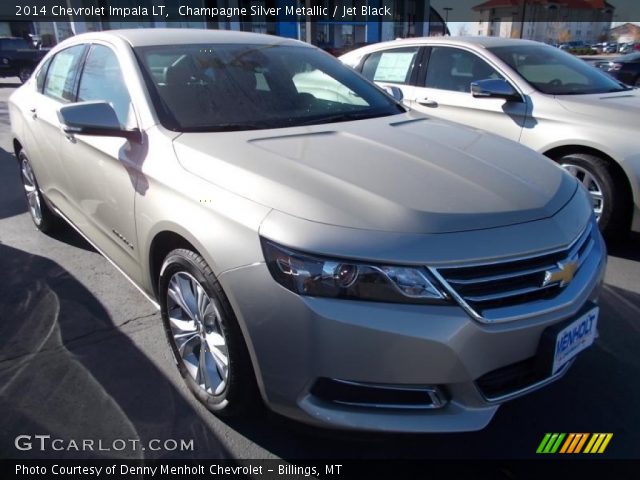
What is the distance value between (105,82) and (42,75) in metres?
1.54

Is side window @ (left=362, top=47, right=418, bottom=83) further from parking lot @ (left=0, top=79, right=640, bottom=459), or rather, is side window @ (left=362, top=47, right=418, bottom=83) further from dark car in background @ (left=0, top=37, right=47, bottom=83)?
dark car in background @ (left=0, top=37, right=47, bottom=83)

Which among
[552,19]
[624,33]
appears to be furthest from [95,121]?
[624,33]

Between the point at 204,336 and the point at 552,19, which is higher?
the point at 552,19

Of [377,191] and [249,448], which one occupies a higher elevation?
[377,191]

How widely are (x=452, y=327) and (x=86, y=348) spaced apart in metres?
2.08

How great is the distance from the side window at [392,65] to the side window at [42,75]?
10.4ft

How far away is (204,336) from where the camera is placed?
2.22m

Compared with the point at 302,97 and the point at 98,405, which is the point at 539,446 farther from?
the point at 302,97

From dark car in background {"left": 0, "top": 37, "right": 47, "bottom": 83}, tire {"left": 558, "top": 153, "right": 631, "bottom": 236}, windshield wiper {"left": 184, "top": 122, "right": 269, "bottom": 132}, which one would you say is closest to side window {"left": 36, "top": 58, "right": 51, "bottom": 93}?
windshield wiper {"left": 184, "top": 122, "right": 269, "bottom": 132}

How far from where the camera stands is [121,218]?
2.63 meters

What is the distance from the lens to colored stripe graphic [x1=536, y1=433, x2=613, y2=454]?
2.15 metres

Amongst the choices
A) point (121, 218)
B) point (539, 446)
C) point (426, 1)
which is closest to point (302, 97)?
point (121, 218)

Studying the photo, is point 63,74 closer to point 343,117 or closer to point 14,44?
point 343,117

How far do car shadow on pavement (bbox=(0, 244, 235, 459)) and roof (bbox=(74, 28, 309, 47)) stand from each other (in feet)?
5.28
